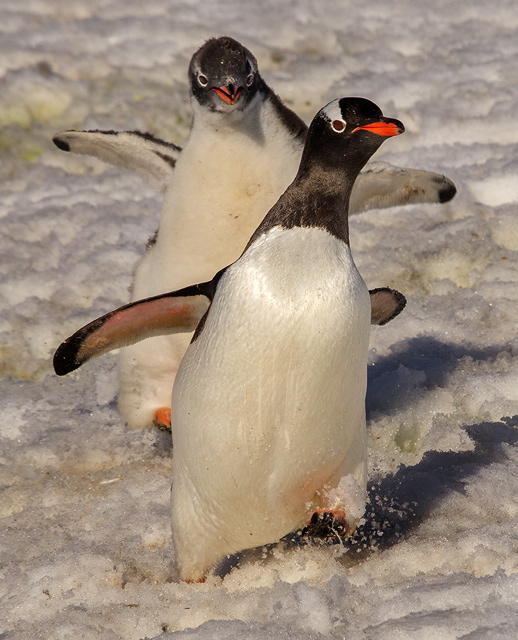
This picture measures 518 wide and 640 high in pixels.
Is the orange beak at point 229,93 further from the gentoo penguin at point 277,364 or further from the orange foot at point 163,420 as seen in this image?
the orange foot at point 163,420

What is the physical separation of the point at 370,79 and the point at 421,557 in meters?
4.12

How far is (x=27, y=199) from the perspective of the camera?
527 centimetres

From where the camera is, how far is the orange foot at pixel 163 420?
3.66 metres

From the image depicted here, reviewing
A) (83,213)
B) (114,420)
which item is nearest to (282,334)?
(114,420)

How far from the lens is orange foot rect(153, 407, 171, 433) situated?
366 cm

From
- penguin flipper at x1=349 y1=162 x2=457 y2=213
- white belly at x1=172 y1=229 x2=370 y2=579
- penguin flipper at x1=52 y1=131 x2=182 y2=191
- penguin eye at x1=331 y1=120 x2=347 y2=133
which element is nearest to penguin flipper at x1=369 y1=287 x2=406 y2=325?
white belly at x1=172 y1=229 x2=370 y2=579

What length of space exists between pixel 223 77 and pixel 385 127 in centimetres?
117

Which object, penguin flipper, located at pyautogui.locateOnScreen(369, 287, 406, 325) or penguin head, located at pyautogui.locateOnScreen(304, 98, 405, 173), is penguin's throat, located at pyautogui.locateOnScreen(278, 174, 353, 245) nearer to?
penguin head, located at pyautogui.locateOnScreen(304, 98, 405, 173)

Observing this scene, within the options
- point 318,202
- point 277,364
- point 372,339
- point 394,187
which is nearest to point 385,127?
point 318,202

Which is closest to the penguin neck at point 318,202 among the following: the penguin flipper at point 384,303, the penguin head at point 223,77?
the penguin flipper at point 384,303

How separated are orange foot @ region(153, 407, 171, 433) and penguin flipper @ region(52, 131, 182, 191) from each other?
971 mm

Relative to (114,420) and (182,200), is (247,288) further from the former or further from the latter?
(114,420)

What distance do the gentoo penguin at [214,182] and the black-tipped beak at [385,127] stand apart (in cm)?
98

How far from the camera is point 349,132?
2.41 metres
